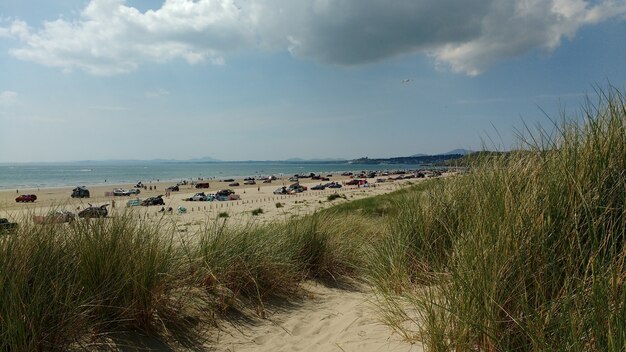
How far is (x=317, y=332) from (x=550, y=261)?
2.68 meters

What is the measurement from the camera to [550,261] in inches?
108

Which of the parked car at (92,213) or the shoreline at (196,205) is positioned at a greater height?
the parked car at (92,213)

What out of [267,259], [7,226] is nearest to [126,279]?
[7,226]

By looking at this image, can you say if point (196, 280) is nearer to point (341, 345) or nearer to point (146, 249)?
point (146, 249)

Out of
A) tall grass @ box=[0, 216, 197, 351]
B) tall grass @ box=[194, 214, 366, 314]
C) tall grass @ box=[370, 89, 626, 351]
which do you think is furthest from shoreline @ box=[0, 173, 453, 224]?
tall grass @ box=[370, 89, 626, 351]

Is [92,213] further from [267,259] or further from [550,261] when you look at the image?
[550,261]

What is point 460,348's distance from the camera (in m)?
2.82

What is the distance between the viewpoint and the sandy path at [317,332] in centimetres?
390

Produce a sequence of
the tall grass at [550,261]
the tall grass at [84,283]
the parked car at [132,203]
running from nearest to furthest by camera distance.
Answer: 1. the tall grass at [550,261]
2. the tall grass at [84,283]
3. the parked car at [132,203]

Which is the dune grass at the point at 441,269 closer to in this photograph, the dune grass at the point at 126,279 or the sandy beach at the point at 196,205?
the dune grass at the point at 126,279

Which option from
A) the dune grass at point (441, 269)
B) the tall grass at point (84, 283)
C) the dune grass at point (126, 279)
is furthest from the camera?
the dune grass at point (126, 279)

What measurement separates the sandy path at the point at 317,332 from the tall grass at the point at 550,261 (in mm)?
373

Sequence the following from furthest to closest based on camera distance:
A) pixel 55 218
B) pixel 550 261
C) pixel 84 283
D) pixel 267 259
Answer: pixel 267 259 → pixel 55 218 → pixel 84 283 → pixel 550 261

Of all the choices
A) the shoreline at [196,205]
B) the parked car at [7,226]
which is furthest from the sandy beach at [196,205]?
the parked car at [7,226]
